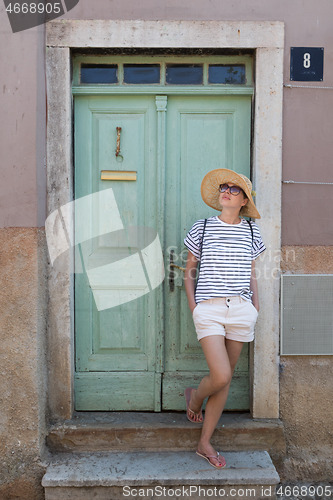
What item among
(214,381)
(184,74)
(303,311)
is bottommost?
(214,381)

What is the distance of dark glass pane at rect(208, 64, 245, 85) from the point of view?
3.86 metres

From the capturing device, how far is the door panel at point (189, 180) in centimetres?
389

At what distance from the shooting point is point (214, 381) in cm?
331

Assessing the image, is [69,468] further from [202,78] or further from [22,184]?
[202,78]

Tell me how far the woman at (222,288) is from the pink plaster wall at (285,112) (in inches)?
20.4

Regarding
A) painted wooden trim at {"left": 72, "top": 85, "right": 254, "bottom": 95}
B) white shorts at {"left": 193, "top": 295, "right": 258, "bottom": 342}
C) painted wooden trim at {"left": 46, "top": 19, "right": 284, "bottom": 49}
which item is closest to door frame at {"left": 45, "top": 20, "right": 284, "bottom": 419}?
painted wooden trim at {"left": 46, "top": 19, "right": 284, "bottom": 49}

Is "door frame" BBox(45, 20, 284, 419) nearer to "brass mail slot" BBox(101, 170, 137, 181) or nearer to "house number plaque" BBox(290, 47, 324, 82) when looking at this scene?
"house number plaque" BBox(290, 47, 324, 82)

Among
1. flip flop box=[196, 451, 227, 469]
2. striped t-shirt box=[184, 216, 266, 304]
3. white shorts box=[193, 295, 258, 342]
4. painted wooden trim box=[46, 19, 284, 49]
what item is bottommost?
flip flop box=[196, 451, 227, 469]

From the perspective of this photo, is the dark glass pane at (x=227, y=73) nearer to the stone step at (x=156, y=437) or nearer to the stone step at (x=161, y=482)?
the stone step at (x=156, y=437)

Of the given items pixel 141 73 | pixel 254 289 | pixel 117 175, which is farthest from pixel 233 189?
pixel 141 73

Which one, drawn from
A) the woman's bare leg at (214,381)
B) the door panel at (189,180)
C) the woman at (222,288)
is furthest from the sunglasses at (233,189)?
the woman's bare leg at (214,381)

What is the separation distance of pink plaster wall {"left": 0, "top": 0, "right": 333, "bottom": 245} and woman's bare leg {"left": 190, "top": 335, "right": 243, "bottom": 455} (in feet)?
3.17

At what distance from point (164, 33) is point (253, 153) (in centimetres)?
111

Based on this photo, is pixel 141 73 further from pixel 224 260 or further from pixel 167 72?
pixel 224 260
